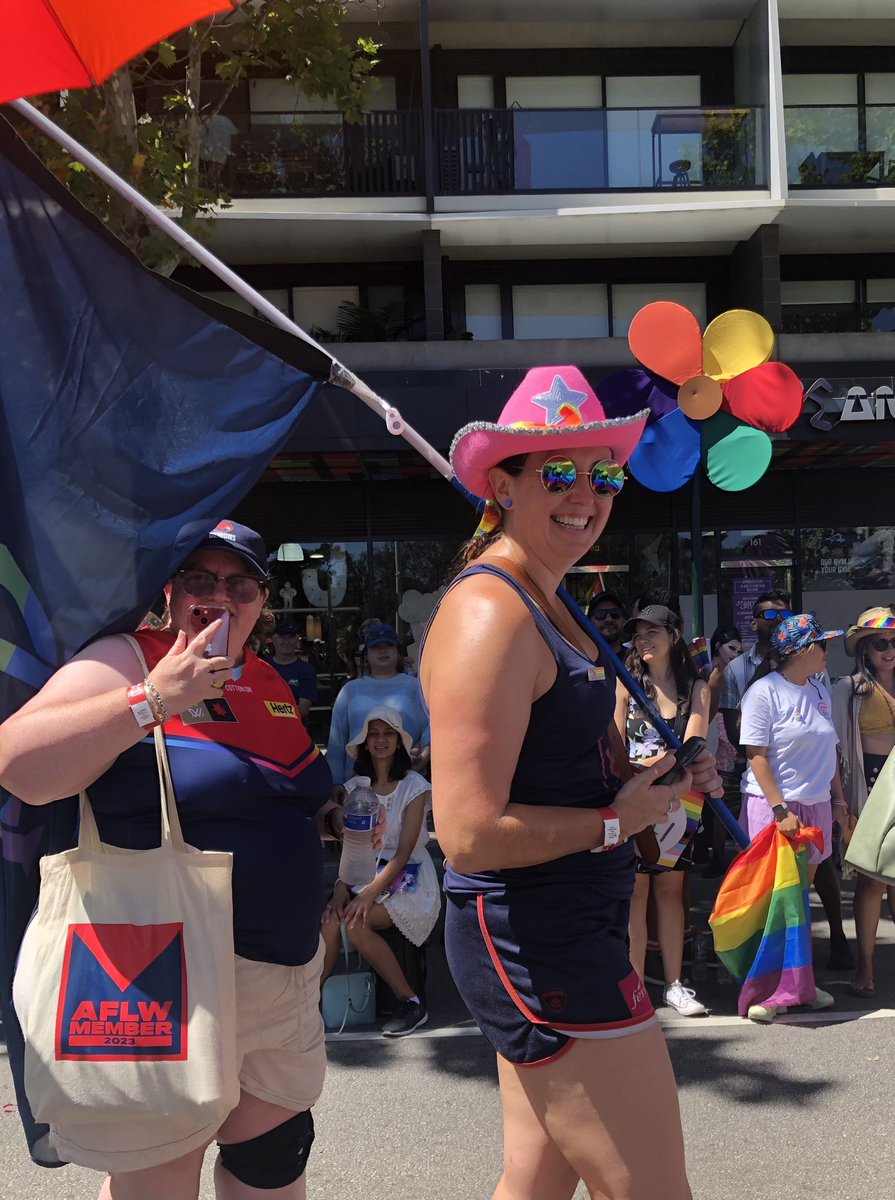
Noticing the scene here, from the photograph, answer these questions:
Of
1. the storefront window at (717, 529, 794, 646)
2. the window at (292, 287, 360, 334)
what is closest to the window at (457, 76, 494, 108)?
the window at (292, 287, 360, 334)

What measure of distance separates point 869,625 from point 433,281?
32.6 ft

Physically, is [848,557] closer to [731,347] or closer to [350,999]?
[731,347]

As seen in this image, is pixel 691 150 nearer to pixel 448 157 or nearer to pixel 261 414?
pixel 448 157

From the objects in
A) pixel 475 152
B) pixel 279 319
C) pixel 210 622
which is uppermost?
pixel 475 152

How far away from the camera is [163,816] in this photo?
6.63 feet

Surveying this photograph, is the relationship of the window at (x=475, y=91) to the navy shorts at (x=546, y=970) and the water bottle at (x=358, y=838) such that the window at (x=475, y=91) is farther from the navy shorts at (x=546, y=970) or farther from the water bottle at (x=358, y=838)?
the navy shorts at (x=546, y=970)

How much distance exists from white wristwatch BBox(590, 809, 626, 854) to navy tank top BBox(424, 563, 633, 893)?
5 cm

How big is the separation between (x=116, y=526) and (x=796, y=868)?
3.81m

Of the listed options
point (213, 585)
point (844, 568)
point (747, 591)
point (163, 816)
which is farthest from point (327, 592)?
point (163, 816)

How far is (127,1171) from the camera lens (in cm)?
203


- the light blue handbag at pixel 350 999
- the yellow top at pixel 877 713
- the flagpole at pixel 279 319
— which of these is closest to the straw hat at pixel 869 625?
the yellow top at pixel 877 713

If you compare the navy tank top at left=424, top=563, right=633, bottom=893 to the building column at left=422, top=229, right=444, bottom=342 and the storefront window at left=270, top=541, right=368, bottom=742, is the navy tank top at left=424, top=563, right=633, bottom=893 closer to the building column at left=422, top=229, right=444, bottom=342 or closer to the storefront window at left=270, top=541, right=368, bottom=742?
the storefront window at left=270, top=541, right=368, bottom=742

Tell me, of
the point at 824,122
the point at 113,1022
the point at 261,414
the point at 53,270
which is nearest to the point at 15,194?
the point at 53,270

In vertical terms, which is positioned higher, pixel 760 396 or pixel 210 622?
pixel 760 396
